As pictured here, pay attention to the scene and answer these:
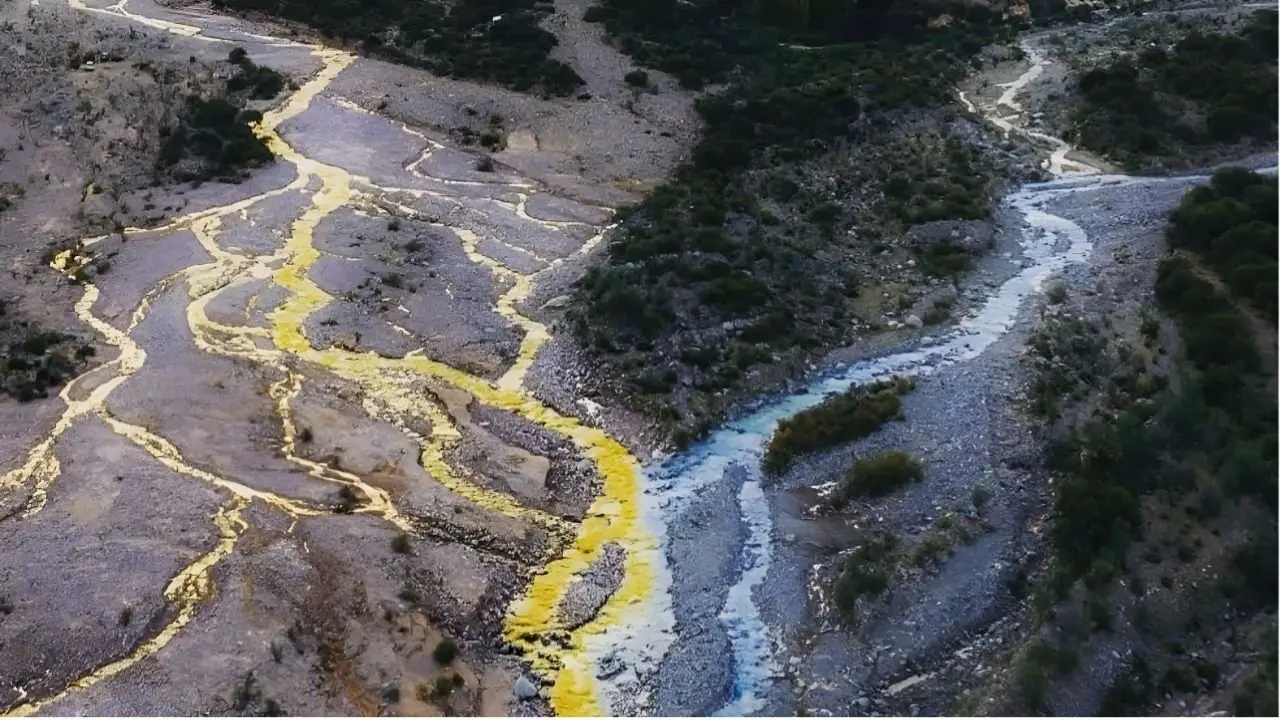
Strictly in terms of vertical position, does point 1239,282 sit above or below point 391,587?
above

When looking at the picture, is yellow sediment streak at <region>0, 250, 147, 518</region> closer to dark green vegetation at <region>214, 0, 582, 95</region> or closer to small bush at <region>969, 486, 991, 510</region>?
small bush at <region>969, 486, 991, 510</region>

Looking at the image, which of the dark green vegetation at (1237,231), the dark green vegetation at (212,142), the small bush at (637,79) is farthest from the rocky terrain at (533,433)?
the small bush at (637,79)

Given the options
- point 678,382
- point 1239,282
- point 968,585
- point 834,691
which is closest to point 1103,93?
point 1239,282

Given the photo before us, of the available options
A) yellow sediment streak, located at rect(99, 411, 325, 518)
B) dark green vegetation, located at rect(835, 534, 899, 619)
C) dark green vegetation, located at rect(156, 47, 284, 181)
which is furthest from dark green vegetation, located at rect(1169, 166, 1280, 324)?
dark green vegetation, located at rect(156, 47, 284, 181)

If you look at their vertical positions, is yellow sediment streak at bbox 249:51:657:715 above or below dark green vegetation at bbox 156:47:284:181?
below

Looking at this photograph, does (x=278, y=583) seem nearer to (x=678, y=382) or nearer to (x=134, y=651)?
(x=134, y=651)
